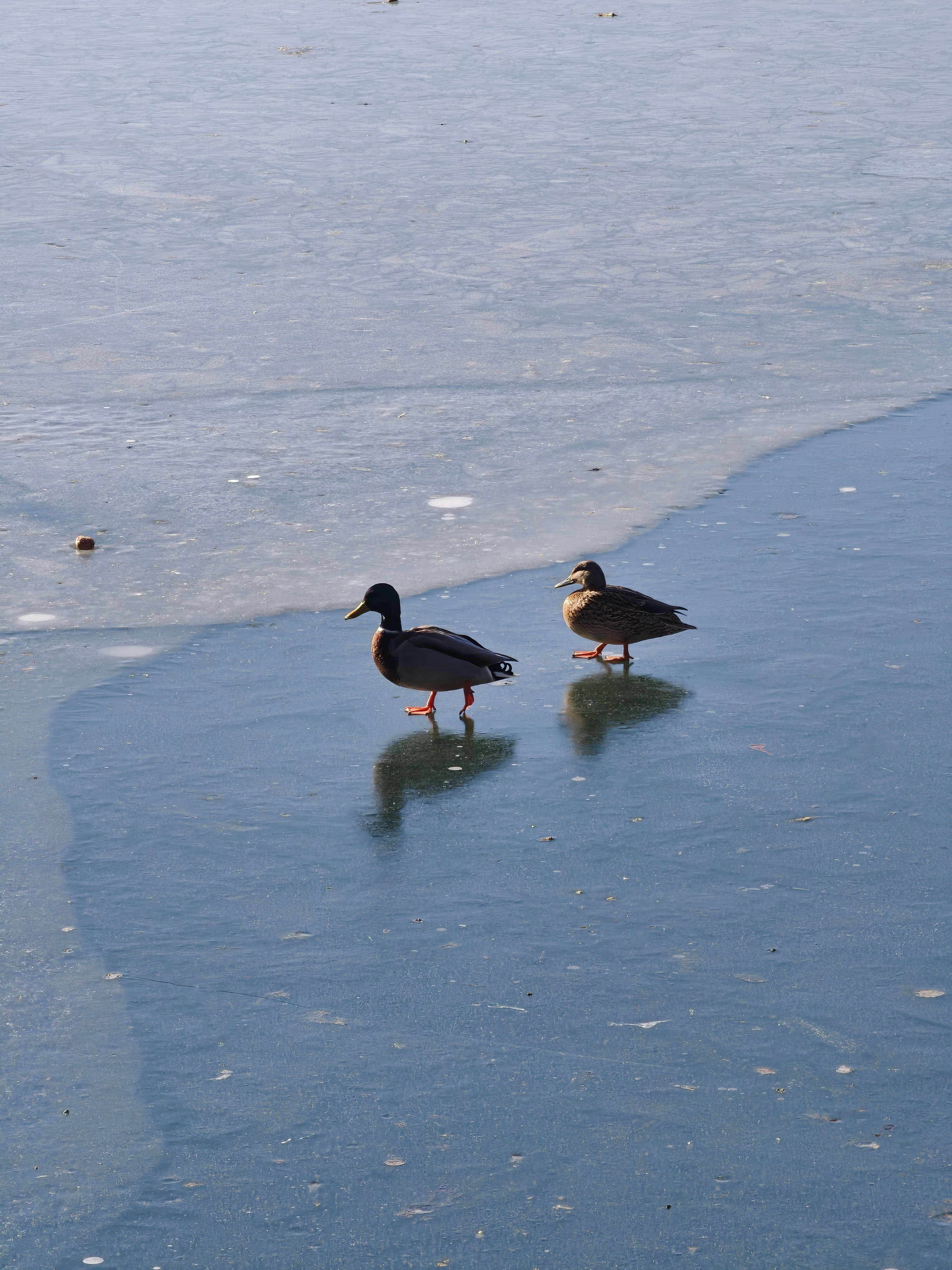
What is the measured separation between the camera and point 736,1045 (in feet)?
12.2

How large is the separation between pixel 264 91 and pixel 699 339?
880 centimetres

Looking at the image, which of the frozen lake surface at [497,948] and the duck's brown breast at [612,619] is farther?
the duck's brown breast at [612,619]

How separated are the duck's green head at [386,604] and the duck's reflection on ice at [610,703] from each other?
67 cm

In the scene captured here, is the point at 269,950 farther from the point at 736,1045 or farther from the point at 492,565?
the point at 492,565

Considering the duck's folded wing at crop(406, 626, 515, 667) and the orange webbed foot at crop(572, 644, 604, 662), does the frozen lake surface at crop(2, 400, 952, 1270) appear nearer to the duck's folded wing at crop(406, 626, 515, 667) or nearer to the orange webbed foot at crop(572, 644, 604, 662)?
the orange webbed foot at crop(572, 644, 604, 662)

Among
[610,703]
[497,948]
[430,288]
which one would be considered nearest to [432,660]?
[610,703]

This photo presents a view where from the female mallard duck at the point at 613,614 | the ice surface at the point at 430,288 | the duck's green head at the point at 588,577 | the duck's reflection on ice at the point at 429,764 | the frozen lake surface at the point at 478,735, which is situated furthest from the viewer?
the ice surface at the point at 430,288

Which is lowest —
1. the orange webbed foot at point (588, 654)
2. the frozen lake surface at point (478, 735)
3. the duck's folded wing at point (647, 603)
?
the orange webbed foot at point (588, 654)

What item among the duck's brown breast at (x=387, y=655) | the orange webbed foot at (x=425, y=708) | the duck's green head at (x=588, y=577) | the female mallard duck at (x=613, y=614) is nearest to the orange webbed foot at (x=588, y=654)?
the female mallard duck at (x=613, y=614)

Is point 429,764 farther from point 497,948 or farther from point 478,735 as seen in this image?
point 497,948

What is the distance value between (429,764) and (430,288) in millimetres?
6571

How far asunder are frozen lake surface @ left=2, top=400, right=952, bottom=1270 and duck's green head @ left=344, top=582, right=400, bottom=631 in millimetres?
291

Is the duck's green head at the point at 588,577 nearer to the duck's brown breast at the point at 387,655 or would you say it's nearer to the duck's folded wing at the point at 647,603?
the duck's folded wing at the point at 647,603

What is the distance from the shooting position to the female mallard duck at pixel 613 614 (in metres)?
5.83
